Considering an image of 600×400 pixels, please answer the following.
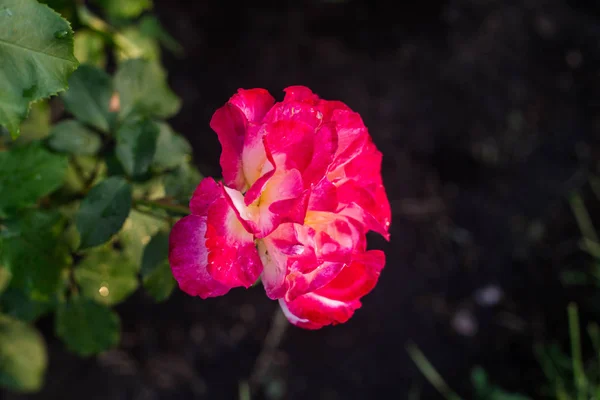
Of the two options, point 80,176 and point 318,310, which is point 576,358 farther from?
point 80,176

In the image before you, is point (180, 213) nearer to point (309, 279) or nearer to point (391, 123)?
point (309, 279)

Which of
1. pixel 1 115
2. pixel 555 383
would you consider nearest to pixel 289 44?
pixel 1 115

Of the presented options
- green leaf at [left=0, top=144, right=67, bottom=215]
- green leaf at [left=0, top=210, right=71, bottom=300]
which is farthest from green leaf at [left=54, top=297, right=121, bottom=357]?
green leaf at [left=0, top=144, right=67, bottom=215]

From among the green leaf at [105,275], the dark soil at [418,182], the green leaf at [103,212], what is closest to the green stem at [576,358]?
the dark soil at [418,182]

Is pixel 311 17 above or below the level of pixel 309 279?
below

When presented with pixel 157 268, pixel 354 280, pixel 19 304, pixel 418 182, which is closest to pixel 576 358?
pixel 418 182

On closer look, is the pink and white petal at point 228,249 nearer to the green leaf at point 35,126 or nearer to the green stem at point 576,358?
the green leaf at point 35,126

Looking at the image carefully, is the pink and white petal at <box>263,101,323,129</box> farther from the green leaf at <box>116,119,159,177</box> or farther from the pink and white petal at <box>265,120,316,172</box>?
the green leaf at <box>116,119,159,177</box>

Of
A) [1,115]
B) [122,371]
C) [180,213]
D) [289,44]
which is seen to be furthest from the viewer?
[289,44]
